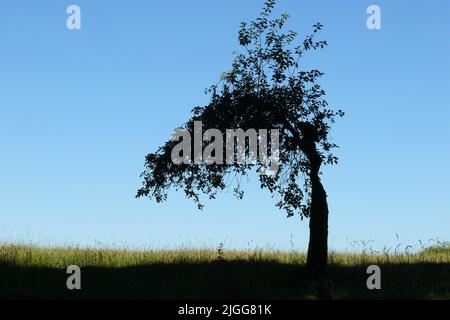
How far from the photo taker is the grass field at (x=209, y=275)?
1861cm

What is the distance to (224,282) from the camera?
1945cm

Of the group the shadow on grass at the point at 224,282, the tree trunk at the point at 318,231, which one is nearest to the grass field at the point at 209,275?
the shadow on grass at the point at 224,282

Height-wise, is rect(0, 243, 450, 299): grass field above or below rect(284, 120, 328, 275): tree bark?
below

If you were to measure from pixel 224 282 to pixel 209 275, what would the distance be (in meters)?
1.21

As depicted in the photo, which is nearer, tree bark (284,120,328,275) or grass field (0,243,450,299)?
grass field (0,243,450,299)

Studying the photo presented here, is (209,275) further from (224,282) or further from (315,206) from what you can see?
(315,206)

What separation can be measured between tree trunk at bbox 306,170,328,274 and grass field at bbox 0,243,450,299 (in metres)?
0.49

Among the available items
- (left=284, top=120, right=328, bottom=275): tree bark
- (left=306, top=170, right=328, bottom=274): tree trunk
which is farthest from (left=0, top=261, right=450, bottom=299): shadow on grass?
(left=284, top=120, right=328, bottom=275): tree bark

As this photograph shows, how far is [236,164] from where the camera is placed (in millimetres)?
22828

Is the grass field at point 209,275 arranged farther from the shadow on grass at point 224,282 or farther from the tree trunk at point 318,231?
the tree trunk at point 318,231

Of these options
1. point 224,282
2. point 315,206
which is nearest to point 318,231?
point 315,206

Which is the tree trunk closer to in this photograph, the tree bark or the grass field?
the tree bark

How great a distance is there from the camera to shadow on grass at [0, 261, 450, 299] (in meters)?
18.4
